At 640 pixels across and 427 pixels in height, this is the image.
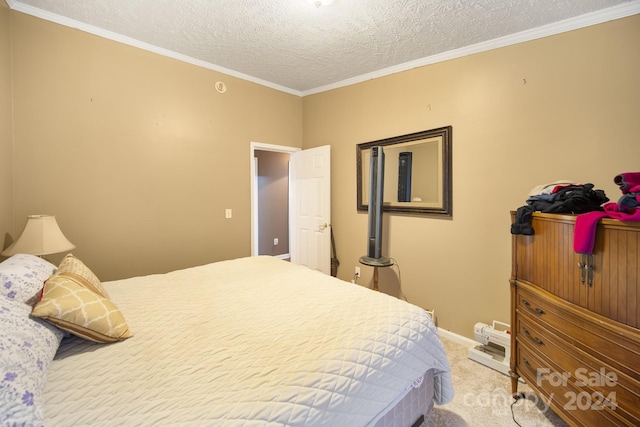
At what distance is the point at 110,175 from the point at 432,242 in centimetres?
301

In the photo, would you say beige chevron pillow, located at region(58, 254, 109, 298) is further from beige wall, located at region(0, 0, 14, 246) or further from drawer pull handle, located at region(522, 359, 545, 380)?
drawer pull handle, located at region(522, 359, 545, 380)

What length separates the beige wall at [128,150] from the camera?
2.06m

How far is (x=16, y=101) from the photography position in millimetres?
1977

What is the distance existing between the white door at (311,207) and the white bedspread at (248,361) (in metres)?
1.68

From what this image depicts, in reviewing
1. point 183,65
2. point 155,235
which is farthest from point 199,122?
point 155,235

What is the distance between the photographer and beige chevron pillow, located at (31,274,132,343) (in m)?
1.07

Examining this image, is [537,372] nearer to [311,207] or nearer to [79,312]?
[79,312]

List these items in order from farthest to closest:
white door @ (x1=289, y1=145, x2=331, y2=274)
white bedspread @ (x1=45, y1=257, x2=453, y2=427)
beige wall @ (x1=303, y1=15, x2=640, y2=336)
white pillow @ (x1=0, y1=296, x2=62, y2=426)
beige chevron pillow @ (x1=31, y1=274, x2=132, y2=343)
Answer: white door @ (x1=289, y1=145, x2=331, y2=274), beige wall @ (x1=303, y1=15, x2=640, y2=336), beige chevron pillow @ (x1=31, y1=274, x2=132, y2=343), white bedspread @ (x1=45, y1=257, x2=453, y2=427), white pillow @ (x1=0, y1=296, x2=62, y2=426)

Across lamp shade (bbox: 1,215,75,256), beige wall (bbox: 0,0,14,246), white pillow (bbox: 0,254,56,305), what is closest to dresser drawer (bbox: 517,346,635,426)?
white pillow (bbox: 0,254,56,305)

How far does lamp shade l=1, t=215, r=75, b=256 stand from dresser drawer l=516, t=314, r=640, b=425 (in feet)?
10.1

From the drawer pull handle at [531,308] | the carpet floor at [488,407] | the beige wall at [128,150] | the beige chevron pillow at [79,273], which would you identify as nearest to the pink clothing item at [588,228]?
the drawer pull handle at [531,308]

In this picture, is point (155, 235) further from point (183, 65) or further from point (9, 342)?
point (9, 342)

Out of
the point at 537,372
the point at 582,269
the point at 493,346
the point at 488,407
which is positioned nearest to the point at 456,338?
the point at 493,346

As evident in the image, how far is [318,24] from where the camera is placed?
2.15 m
